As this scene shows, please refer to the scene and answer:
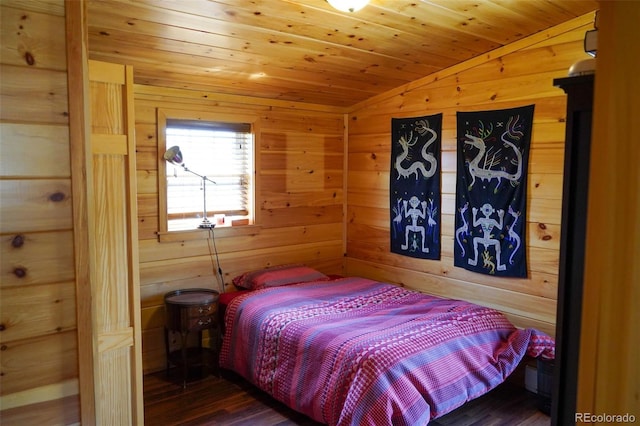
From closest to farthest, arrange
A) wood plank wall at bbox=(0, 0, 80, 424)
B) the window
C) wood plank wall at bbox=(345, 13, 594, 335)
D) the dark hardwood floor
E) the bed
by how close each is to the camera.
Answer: wood plank wall at bbox=(0, 0, 80, 424) < the bed < the dark hardwood floor < wood plank wall at bbox=(345, 13, 594, 335) < the window

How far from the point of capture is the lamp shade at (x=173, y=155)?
140 inches

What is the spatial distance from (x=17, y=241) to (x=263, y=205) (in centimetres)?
303

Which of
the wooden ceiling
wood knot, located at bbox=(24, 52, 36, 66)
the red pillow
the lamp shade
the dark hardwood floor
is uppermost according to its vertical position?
the wooden ceiling

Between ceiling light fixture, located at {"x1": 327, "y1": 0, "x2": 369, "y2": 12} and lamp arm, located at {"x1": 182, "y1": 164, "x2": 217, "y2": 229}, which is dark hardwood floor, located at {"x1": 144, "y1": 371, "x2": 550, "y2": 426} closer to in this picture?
lamp arm, located at {"x1": 182, "y1": 164, "x2": 217, "y2": 229}

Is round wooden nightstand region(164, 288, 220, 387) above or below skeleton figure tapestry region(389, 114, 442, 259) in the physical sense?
below

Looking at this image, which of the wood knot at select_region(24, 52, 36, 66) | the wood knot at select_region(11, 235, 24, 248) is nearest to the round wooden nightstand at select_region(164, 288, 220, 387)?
the wood knot at select_region(11, 235, 24, 248)

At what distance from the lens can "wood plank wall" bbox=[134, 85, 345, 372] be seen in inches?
142

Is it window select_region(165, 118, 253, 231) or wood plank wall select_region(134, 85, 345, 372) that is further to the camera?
window select_region(165, 118, 253, 231)

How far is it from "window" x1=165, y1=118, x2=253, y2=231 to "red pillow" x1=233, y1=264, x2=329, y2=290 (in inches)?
19.0

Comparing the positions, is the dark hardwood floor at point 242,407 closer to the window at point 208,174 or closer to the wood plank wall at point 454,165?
the wood plank wall at point 454,165

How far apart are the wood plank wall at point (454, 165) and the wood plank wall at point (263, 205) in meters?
0.28

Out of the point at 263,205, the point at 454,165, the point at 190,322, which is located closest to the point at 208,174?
the point at 263,205

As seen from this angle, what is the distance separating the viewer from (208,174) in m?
3.96

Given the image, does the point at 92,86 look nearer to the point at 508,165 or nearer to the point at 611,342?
the point at 611,342
